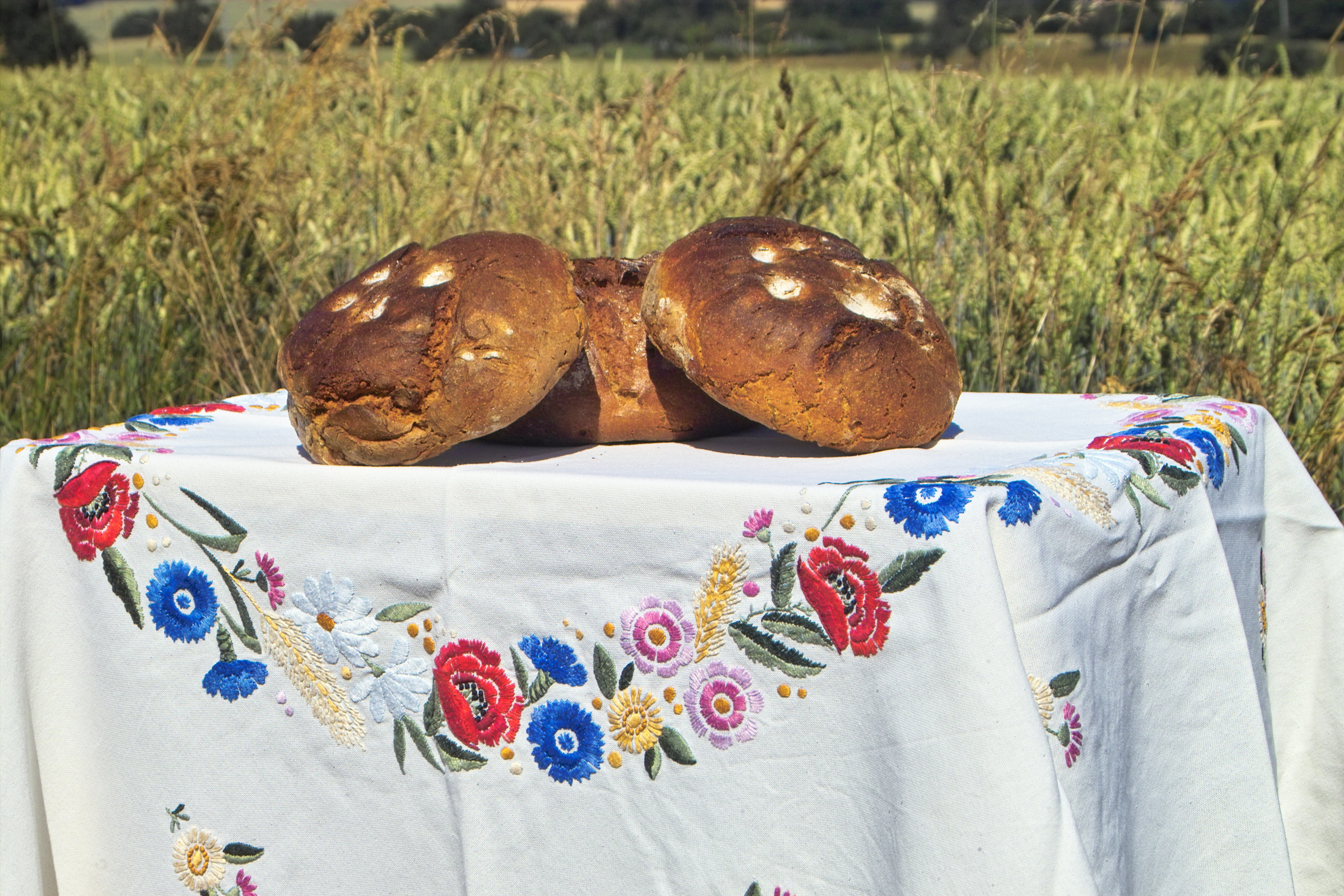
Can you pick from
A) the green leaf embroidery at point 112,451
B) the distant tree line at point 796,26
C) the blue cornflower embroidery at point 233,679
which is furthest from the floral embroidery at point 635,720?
the distant tree line at point 796,26

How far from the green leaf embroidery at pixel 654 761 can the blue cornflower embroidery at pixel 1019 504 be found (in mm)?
424

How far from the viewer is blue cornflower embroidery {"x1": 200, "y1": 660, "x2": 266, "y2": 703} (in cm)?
133

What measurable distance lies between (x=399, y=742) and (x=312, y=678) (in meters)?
0.13

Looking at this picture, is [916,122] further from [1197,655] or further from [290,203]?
[1197,655]

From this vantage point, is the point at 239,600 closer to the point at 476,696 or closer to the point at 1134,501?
the point at 476,696

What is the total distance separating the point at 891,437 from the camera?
1.38 meters

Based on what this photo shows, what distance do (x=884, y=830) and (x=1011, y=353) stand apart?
4.61 feet

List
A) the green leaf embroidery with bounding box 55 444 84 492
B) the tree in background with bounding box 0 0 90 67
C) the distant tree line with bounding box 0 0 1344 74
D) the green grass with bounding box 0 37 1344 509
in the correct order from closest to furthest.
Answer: the green leaf embroidery with bounding box 55 444 84 492, the green grass with bounding box 0 37 1344 509, the distant tree line with bounding box 0 0 1344 74, the tree in background with bounding box 0 0 90 67

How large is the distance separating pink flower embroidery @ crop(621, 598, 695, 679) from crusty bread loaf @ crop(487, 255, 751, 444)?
37 cm

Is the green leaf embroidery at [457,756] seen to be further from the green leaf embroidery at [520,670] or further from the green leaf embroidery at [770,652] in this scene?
the green leaf embroidery at [770,652]

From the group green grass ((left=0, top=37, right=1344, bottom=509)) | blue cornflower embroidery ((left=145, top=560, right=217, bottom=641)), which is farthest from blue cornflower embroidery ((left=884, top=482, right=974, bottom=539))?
green grass ((left=0, top=37, right=1344, bottom=509))

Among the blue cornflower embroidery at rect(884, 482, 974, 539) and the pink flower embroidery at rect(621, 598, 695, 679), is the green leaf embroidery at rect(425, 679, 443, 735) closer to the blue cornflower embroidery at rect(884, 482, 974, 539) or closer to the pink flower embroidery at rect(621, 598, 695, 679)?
the pink flower embroidery at rect(621, 598, 695, 679)

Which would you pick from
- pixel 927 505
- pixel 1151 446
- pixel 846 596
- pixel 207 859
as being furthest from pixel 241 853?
pixel 1151 446

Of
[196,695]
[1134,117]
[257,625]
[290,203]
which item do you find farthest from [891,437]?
[1134,117]
